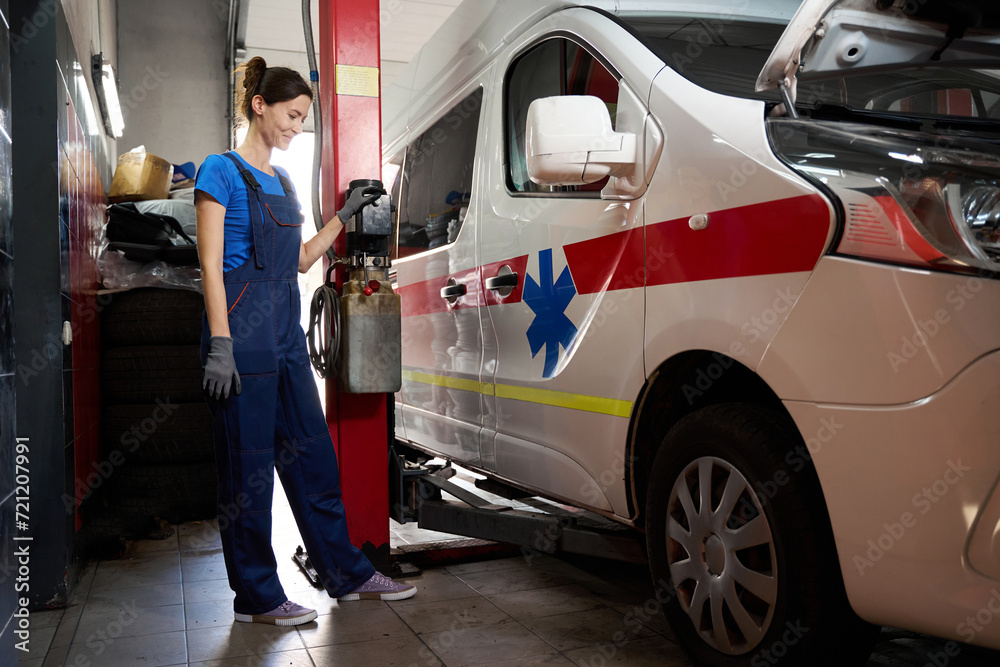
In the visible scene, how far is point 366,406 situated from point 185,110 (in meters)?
9.30

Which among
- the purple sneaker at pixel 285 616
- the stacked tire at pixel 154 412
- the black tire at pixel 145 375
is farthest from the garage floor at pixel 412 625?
the black tire at pixel 145 375

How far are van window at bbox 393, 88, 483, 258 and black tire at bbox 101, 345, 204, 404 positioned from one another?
4.28 feet

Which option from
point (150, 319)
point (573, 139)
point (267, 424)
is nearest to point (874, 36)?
point (573, 139)

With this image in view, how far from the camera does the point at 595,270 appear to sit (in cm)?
241

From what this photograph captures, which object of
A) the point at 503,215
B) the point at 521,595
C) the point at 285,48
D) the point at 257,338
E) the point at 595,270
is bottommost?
the point at 521,595

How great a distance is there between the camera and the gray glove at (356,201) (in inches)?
120

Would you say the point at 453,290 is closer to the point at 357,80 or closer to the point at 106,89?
the point at 357,80

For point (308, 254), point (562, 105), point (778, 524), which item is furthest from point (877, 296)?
point (308, 254)

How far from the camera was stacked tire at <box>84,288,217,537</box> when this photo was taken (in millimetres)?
4184

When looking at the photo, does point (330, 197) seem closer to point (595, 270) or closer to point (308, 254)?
point (308, 254)

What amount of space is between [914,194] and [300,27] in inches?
405

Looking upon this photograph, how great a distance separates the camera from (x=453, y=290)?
3.40m

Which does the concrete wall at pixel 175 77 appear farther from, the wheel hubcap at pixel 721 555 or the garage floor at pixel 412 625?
the wheel hubcap at pixel 721 555

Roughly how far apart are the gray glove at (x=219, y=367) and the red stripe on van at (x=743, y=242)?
4.48 feet
